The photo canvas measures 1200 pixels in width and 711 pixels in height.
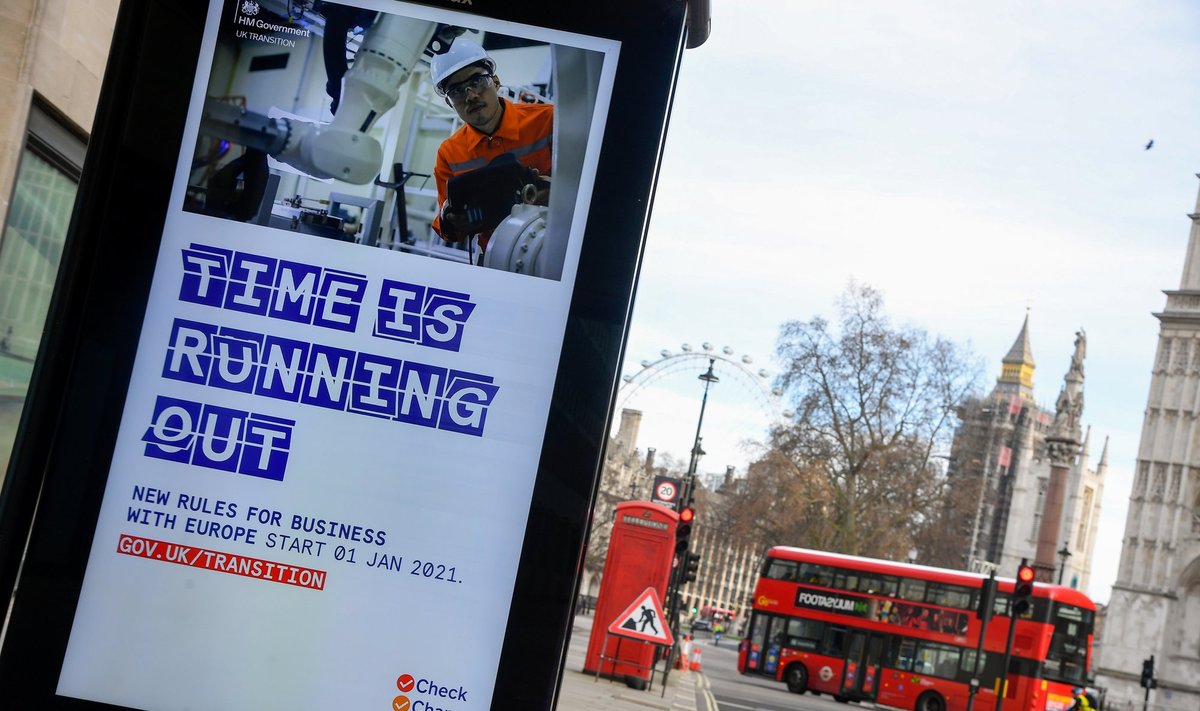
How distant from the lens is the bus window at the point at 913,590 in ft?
89.5

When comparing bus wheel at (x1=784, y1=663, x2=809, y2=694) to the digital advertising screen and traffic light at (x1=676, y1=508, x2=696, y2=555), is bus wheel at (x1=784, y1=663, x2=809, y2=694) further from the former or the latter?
the digital advertising screen

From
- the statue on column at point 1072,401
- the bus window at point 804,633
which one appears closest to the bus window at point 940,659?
the bus window at point 804,633

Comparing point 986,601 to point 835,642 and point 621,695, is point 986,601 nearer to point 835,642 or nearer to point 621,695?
point 621,695

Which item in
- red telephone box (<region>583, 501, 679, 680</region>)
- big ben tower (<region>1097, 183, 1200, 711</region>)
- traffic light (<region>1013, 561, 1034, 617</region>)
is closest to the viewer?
traffic light (<region>1013, 561, 1034, 617</region>)

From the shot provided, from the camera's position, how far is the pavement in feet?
46.9

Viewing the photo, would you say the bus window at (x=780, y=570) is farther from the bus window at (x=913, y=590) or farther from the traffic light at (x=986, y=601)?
the traffic light at (x=986, y=601)

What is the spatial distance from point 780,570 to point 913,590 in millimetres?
3409

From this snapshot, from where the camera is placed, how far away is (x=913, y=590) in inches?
1080

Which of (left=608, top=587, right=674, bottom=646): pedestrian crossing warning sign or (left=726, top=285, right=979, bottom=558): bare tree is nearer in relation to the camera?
(left=608, top=587, right=674, bottom=646): pedestrian crossing warning sign

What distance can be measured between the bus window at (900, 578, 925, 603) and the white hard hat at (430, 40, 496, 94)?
25.9 metres

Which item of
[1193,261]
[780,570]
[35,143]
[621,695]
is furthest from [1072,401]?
[35,143]

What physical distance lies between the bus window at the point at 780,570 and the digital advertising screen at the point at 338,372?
27.4 meters

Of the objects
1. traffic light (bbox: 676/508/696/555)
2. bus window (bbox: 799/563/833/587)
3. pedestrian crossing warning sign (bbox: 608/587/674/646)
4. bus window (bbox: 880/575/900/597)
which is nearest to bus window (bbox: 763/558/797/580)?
bus window (bbox: 799/563/833/587)

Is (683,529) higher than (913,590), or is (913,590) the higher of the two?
(683,529)
